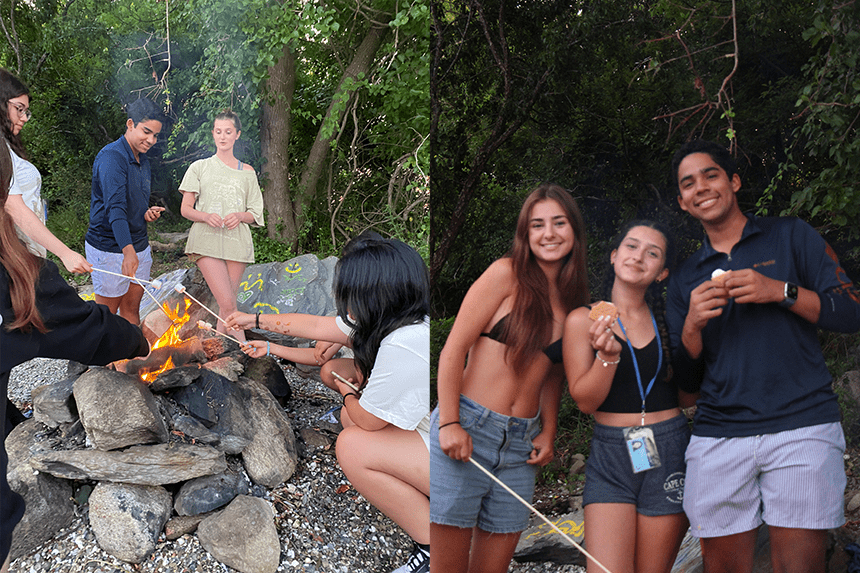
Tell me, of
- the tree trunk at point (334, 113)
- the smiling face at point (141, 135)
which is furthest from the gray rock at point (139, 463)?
the smiling face at point (141, 135)

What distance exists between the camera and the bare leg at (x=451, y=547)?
234 cm

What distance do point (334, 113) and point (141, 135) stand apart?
3.09ft

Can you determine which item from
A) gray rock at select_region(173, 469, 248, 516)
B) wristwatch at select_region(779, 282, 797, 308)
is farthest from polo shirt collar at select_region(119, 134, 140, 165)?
wristwatch at select_region(779, 282, 797, 308)

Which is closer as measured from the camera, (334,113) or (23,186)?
(23,186)

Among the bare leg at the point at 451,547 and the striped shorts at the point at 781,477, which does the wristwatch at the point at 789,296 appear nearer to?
the striped shorts at the point at 781,477

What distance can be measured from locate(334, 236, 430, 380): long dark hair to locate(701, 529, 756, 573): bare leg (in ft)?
4.76

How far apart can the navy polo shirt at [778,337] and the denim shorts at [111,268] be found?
2.52 metres

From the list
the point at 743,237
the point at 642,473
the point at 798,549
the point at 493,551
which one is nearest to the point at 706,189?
the point at 743,237

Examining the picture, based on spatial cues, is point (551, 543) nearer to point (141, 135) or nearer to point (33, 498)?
point (33, 498)

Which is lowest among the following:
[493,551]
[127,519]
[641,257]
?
[127,519]

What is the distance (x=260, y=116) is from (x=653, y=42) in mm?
1986

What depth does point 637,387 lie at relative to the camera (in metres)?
1.92

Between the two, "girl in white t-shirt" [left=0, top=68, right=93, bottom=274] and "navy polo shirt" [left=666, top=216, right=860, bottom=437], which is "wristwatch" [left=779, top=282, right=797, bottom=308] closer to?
"navy polo shirt" [left=666, top=216, right=860, bottom=437]

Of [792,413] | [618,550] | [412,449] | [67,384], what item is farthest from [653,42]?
[67,384]
